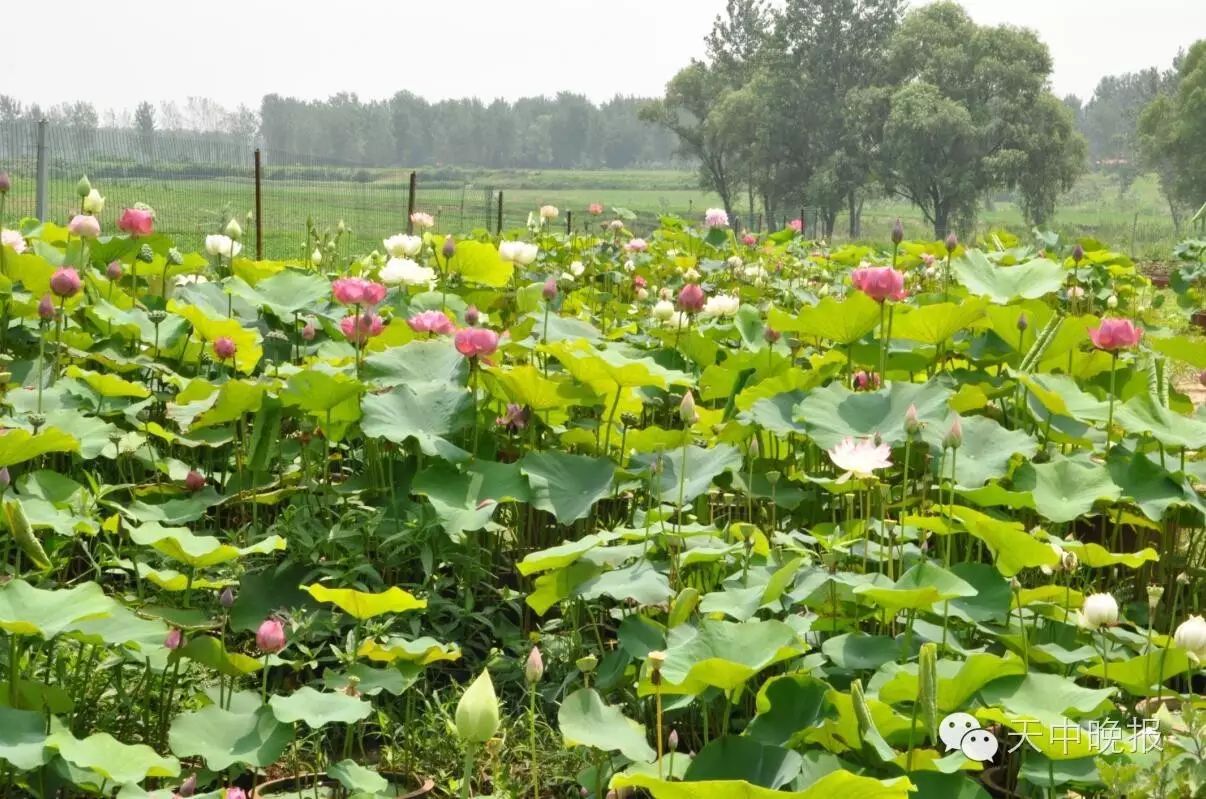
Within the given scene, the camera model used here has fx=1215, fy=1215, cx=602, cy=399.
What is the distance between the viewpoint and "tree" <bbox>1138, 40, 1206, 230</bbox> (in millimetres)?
38875

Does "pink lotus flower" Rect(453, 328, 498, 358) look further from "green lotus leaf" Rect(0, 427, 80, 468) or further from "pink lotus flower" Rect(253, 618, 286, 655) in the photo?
"pink lotus flower" Rect(253, 618, 286, 655)

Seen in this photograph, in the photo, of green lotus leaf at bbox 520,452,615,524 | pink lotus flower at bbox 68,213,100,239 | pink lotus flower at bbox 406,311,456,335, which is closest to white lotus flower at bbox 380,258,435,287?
pink lotus flower at bbox 406,311,456,335

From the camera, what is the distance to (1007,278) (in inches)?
114

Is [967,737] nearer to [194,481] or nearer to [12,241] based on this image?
[194,481]

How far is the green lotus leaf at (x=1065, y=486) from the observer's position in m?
1.82

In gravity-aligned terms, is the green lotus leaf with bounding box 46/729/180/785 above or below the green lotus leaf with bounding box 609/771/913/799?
below

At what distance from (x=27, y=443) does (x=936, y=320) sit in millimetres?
1618

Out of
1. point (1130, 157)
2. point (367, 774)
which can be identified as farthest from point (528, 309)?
point (1130, 157)

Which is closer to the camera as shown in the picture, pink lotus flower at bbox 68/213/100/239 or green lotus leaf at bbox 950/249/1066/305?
pink lotus flower at bbox 68/213/100/239

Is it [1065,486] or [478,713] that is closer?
[478,713]

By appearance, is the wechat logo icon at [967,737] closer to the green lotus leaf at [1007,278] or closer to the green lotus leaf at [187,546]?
the green lotus leaf at [187,546]

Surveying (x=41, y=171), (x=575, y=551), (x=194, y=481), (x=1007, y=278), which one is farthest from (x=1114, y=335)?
(x=41, y=171)

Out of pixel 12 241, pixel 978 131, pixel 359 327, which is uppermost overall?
pixel 978 131

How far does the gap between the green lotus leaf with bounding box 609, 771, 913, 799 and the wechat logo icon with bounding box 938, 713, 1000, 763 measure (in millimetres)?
225
